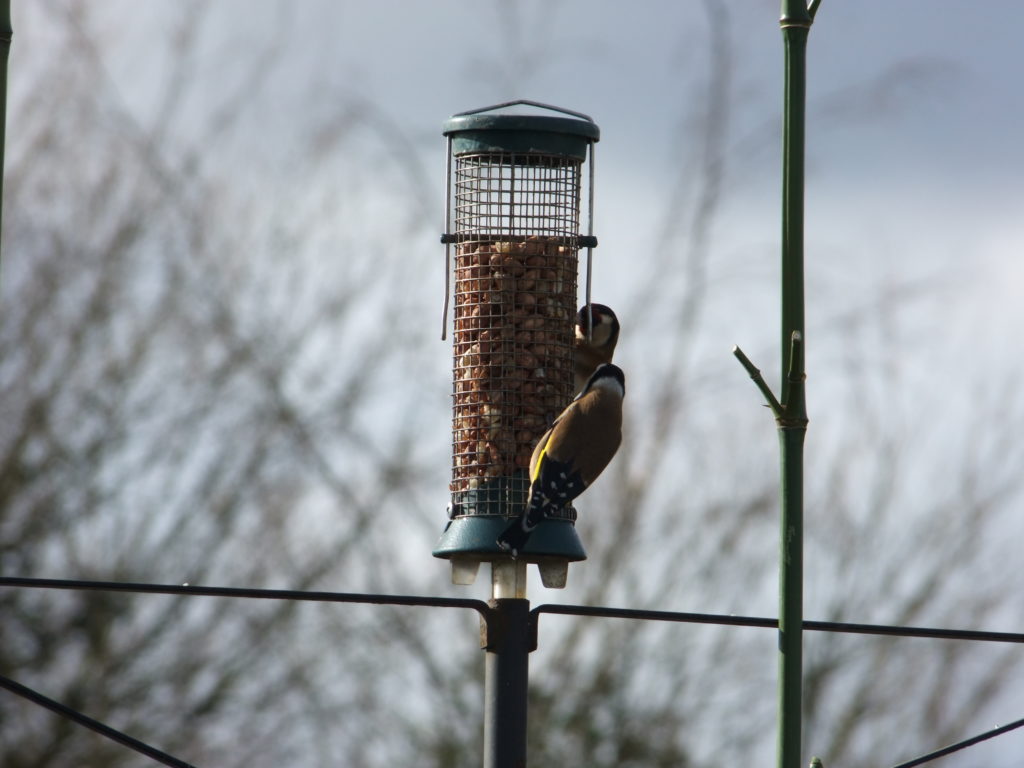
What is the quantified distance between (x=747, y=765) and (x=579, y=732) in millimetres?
1243

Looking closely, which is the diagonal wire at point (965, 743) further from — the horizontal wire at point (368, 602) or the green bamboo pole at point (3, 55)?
the green bamboo pole at point (3, 55)

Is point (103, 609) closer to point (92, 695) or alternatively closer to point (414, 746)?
point (92, 695)

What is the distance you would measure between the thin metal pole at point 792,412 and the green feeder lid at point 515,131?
140 cm

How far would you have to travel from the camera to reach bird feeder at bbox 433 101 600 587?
5.82 meters

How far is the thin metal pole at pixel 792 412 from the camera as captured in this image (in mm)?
4172

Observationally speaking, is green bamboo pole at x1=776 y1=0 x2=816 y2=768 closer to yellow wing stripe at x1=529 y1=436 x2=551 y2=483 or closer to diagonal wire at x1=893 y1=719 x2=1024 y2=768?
diagonal wire at x1=893 y1=719 x2=1024 y2=768

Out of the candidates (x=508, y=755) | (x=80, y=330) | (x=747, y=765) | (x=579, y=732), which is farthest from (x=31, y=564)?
(x=508, y=755)

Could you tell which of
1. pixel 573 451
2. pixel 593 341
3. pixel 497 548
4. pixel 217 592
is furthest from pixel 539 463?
pixel 217 592

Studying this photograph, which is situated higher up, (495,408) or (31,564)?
(31,564)

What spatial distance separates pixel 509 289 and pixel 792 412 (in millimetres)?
1819

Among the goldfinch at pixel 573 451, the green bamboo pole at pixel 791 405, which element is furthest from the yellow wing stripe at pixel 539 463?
the green bamboo pole at pixel 791 405

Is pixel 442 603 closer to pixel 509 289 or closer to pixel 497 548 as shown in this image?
pixel 497 548

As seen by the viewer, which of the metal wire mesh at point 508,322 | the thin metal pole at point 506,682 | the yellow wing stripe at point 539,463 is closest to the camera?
the thin metal pole at point 506,682

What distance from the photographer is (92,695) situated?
33.6 feet
